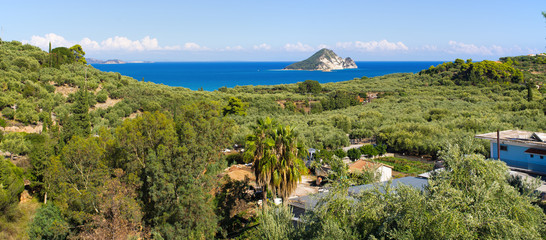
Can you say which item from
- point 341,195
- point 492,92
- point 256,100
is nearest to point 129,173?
point 341,195

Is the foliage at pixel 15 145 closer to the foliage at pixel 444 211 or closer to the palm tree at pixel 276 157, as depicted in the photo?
the palm tree at pixel 276 157

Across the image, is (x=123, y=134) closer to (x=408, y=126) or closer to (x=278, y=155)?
(x=278, y=155)

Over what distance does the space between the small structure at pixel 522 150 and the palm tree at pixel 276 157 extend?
1247 cm

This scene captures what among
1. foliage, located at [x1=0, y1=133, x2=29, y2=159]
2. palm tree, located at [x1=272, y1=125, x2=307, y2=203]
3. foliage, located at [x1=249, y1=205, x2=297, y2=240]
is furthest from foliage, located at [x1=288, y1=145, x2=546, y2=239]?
foliage, located at [x1=0, y1=133, x2=29, y2=159]

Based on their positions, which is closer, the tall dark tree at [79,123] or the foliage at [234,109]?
the tall dark tree at [79,123]

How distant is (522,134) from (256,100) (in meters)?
38.8

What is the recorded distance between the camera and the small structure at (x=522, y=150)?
61.3 ft

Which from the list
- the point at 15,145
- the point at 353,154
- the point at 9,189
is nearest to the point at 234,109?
the point at 353,154

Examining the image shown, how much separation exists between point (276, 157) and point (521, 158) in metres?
14.2

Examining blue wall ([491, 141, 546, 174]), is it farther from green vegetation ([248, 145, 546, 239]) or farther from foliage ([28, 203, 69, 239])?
foliage ([28, 203, 69, 239])

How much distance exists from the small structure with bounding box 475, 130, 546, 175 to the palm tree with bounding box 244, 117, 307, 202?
40.9 ft

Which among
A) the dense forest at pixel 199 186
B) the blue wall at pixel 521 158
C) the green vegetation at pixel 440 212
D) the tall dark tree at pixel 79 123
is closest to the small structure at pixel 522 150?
the blue wall at pixel 521 158

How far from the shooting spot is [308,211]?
10070 millimetres

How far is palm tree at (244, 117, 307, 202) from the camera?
44.0 ft
